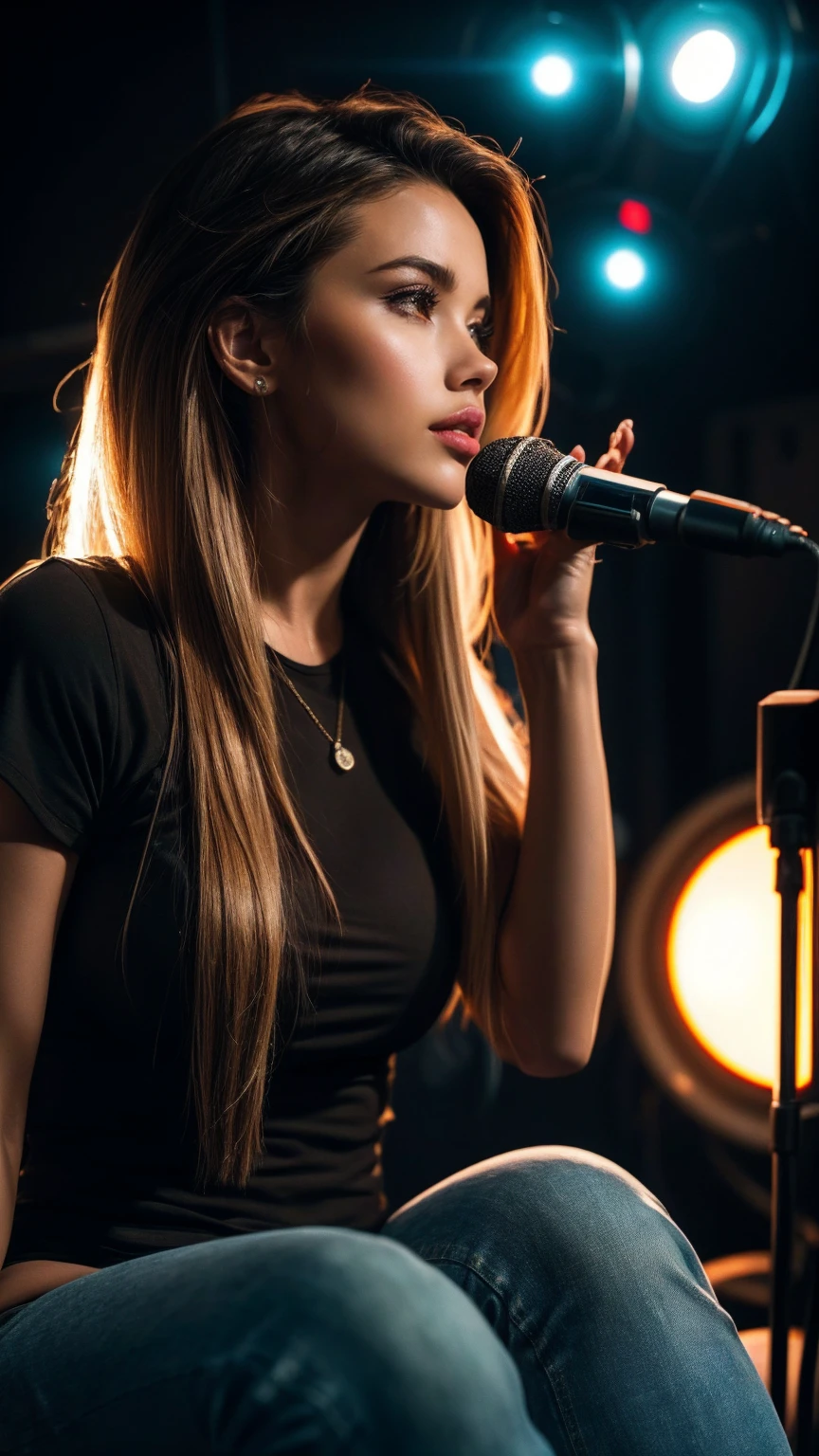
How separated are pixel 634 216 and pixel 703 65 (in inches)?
8.1

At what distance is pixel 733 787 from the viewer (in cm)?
171

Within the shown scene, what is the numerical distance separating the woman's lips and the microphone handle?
0.12 meters

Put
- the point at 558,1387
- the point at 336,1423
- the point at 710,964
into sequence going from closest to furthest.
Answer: the point at 336,1423
the point at 558,1387
the point at 710,964

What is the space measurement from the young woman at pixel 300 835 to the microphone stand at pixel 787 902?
0.14 metres

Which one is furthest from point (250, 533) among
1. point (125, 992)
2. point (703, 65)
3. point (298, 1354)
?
point (703, 65)

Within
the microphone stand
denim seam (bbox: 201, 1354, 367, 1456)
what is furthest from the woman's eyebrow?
denim seam (bbox: 201, 1354, 367, 1456)

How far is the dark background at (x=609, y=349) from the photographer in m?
1.81

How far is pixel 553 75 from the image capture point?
172cm

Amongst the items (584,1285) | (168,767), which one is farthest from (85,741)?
(584,1285)

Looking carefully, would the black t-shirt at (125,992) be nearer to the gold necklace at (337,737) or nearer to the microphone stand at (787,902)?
the gold necklace at (337,737)

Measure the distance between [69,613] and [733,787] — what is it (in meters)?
0.99

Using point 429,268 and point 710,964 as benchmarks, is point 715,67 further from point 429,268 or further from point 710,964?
point 710,964

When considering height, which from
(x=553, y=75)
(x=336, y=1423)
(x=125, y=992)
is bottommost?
(x=336, y=1423)

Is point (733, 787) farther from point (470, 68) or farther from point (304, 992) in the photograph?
point (470, 68)
